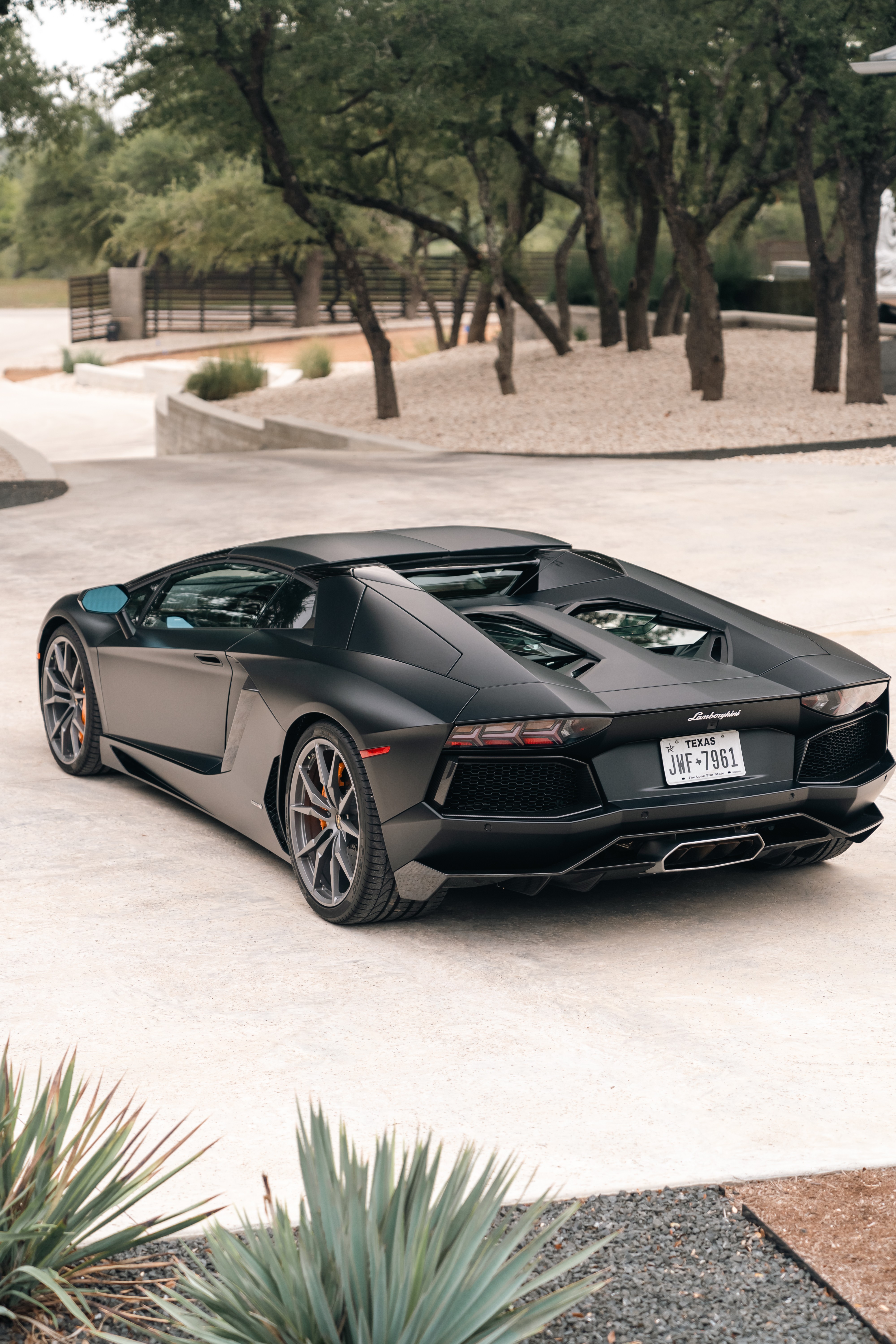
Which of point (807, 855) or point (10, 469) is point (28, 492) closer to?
point (10, 469)

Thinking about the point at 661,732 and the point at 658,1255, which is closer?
the point at 658,1255

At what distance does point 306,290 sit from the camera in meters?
58.7

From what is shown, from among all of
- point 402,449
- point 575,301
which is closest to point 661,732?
point 402,449

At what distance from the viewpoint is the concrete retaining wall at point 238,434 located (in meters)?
22.4

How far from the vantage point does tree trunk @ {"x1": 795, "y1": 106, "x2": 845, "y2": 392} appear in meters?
23.9

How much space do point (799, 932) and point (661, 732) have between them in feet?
3.02

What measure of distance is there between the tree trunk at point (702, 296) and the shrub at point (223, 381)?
10.2 metres

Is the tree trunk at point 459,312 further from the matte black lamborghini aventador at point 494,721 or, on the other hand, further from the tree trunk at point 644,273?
the matte black lamborghini aventador at point 494,721

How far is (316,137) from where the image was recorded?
962 inches

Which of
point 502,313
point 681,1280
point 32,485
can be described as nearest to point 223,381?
point 502,313

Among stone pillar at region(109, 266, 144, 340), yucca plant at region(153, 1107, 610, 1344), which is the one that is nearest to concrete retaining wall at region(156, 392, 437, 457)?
yucca plant at region(153, 1107, 610, 1344)

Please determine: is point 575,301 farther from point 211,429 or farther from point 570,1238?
point 570,1238

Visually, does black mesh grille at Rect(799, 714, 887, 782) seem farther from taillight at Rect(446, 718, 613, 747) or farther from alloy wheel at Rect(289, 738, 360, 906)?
alloy wheel at Rect(289, 738, 360, 906)

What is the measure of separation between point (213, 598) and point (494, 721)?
6.87 feet
